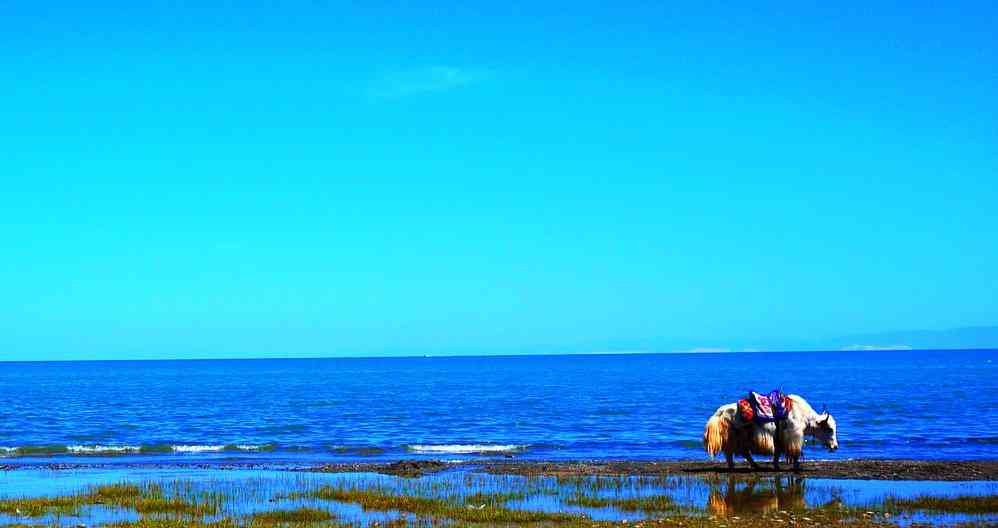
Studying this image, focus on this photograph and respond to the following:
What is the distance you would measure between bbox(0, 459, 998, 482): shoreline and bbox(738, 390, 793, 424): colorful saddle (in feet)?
4.52

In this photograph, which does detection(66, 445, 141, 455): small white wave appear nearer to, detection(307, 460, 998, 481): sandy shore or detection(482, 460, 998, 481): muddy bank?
detection(307, 460, 998, 481): sandy shore

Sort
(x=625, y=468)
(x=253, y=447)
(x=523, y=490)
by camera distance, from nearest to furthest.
A: (x=523, y=490) < (x=625, y=468) < (x=253, y=447)

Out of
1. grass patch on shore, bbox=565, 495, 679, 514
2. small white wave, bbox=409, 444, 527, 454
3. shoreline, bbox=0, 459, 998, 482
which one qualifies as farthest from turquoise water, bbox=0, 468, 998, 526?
small white wave, bbox=409, 444, 527, 454

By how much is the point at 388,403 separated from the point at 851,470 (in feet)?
167

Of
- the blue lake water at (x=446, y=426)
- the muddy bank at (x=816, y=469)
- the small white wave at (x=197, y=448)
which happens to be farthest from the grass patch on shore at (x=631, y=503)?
the small white wave at (x=197, y=448)

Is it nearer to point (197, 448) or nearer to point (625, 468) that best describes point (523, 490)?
A: point (625, 468)

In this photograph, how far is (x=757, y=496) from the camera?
76.4ft

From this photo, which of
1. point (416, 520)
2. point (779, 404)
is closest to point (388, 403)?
point (779, 404)

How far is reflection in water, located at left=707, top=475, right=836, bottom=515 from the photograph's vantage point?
2130 centimetres

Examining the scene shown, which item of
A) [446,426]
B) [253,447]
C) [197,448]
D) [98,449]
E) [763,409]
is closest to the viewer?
[763,409]

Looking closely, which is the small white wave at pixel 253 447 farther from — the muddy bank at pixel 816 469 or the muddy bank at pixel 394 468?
the muddy bank at pixel 816 469

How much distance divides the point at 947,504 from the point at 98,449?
31834mm

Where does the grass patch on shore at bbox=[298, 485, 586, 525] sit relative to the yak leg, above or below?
below

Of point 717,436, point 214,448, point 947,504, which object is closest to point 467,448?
point 214,448
